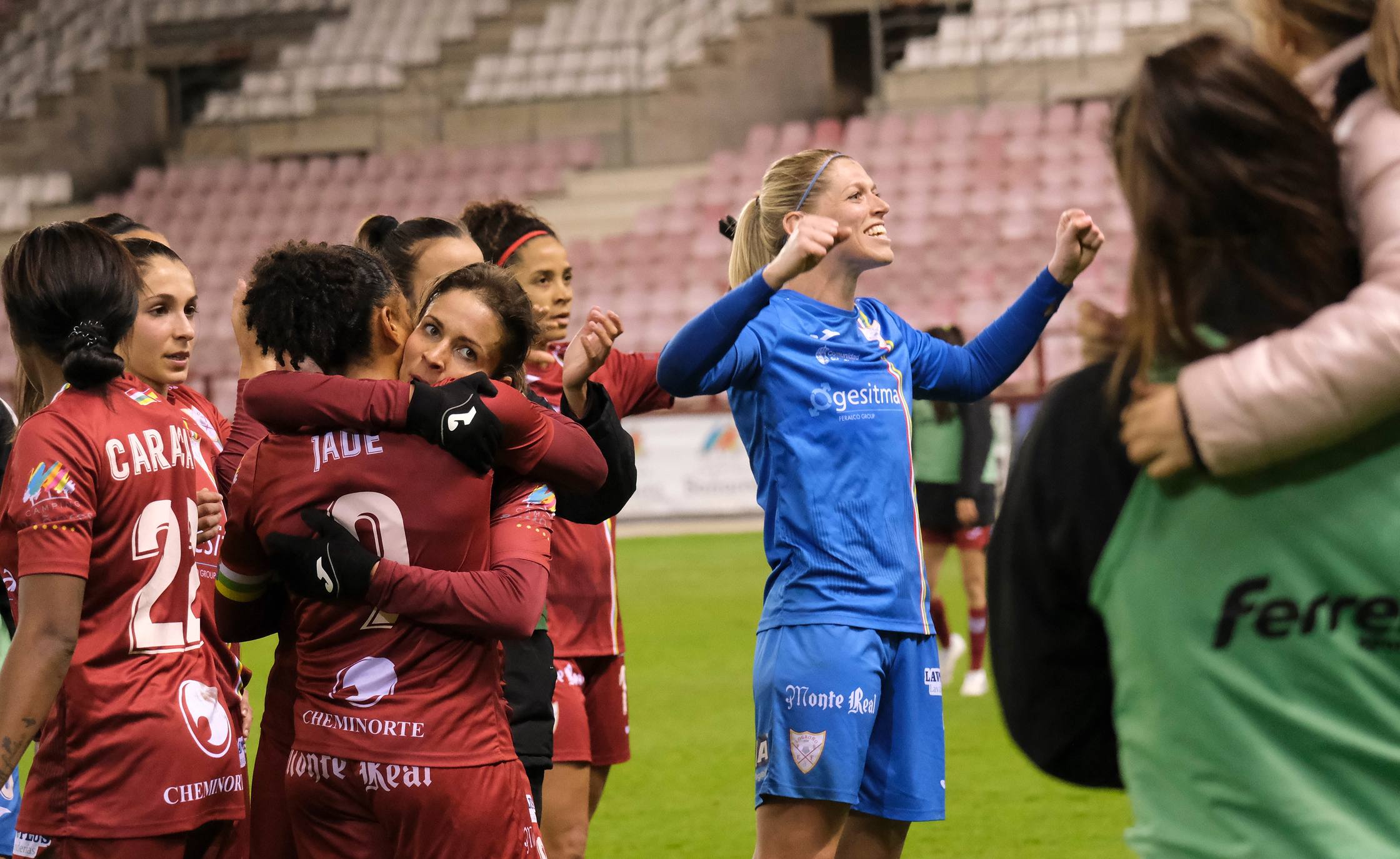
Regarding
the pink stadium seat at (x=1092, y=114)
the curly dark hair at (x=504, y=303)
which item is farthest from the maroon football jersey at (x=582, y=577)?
the pink stadium seat at (x=1092, y=114)

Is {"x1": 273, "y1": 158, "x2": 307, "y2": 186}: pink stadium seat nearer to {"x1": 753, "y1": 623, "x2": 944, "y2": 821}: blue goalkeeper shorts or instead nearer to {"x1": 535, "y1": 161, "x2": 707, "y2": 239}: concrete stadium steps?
{"x1": 535, "y1": 161, "x2": 707, "y2": 239}: concrete stadium steps

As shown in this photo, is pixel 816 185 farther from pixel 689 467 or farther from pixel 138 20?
pixel 138 20

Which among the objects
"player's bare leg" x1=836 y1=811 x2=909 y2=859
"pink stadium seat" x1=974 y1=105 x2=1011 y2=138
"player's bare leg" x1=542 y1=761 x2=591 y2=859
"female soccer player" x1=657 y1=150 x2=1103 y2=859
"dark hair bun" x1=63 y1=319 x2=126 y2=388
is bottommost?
"pink stadium seat" x1=974 y1=105 x2=1011 y2=138

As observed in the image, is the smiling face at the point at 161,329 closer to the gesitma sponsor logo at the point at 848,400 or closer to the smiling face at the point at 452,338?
the smiling face at the point at 452,338

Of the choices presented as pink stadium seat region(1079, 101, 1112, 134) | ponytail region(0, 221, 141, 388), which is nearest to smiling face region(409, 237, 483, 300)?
ponytail region(0, 221, 141, 388)

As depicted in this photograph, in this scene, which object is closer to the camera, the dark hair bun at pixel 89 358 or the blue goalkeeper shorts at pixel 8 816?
the dark hair bun at pixel 89 358

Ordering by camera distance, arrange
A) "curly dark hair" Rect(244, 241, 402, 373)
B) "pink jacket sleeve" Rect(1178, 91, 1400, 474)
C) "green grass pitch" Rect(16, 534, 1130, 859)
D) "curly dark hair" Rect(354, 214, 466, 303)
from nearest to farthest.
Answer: "pink jacket sleeve" Rect(1178, 91, 1400, 474), "curly dark hair" Rect(244, 241, 402, 373), "curly dark hair" Rect(354, 214, 466, 303), "green grass pitch" Rect(16, 534, 1130, 859)

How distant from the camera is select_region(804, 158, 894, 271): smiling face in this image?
372 cm

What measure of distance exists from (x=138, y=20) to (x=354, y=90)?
526 cm

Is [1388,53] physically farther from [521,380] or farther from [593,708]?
[593,708]

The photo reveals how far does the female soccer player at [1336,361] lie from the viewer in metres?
1.54

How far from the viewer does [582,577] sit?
4391 mm

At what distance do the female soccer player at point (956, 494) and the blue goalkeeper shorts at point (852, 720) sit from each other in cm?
570

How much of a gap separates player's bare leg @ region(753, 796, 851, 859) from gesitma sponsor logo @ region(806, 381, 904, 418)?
90 cm
